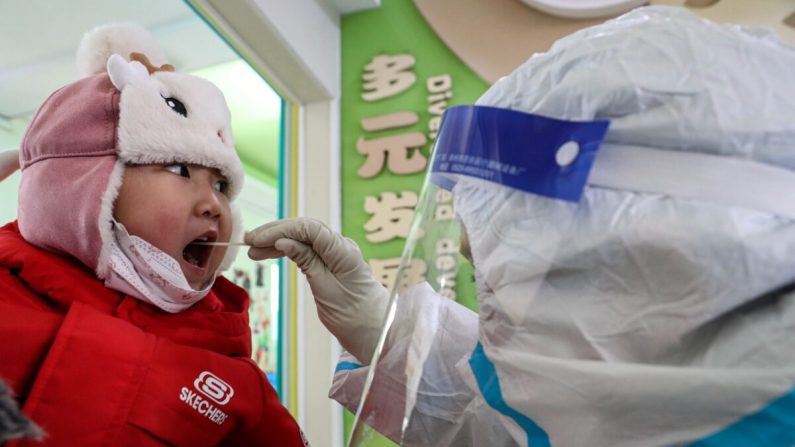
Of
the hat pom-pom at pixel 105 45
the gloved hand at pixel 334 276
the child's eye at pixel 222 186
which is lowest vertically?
the gloved hand at pixel 334 276

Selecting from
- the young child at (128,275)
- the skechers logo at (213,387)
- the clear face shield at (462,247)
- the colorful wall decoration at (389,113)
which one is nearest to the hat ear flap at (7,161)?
the young child at (128,275)

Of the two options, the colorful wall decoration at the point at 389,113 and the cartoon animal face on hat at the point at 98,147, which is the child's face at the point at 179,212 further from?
the colorful wall decoration at the point at 389,113

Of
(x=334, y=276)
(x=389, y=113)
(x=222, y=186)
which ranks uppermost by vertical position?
(x=222, y=186)

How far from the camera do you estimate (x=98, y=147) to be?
2.16 ft

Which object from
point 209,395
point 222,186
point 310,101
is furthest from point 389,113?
point 209,395

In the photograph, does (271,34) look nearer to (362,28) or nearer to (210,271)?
(362,28)

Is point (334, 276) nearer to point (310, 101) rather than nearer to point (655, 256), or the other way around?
point (655, 256)

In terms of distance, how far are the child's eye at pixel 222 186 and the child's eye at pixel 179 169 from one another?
58mm

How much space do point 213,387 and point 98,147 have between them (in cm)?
30

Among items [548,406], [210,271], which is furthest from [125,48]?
[548,406]

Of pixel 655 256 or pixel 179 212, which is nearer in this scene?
pixel 655 256

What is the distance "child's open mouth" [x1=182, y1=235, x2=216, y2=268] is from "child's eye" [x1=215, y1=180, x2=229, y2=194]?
0.08 m

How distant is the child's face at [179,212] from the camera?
2.18 feet

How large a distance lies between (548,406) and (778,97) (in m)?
0.27
